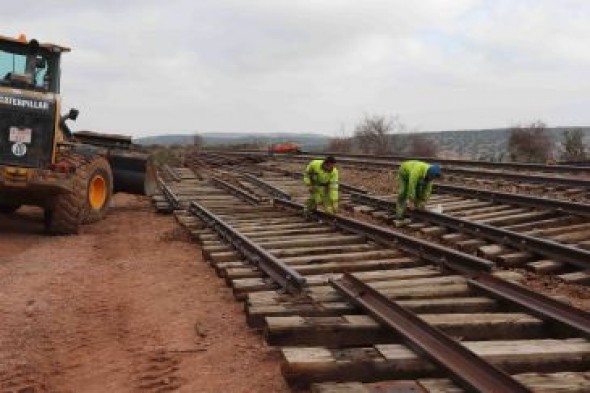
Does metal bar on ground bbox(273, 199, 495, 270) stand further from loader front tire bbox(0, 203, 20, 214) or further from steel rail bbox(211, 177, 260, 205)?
loader front tire bbox(0, 203, 20, 214)

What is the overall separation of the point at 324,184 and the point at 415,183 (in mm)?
1462

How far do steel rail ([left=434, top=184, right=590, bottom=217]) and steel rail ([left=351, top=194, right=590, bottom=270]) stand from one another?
1.80 metres

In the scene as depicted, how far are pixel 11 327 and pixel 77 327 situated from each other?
541 millimetres

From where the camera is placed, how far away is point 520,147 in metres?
45.0

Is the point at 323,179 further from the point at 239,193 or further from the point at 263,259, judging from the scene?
the point at 263,259

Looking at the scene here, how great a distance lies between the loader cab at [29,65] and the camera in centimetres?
1130

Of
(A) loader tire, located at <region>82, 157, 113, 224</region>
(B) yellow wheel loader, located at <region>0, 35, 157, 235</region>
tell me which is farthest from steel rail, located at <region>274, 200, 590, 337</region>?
(A) loader tire, located at <region>82, 157, 113, 224</region>

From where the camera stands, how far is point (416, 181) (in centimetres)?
1171

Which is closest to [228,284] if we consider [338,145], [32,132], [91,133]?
[32,132]

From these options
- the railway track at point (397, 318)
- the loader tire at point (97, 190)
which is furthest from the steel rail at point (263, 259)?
the loader tire at point (97, 190)

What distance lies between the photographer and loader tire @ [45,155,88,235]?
37.0ft

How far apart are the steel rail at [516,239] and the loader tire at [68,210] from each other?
206 inches

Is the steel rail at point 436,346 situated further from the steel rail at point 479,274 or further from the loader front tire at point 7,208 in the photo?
the loader front tire at point 7,208

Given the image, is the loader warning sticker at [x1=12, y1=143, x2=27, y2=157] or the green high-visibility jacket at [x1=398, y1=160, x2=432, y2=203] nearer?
the loader warning sticker at [x1=12, y1=143, x2=27, y2=157]
